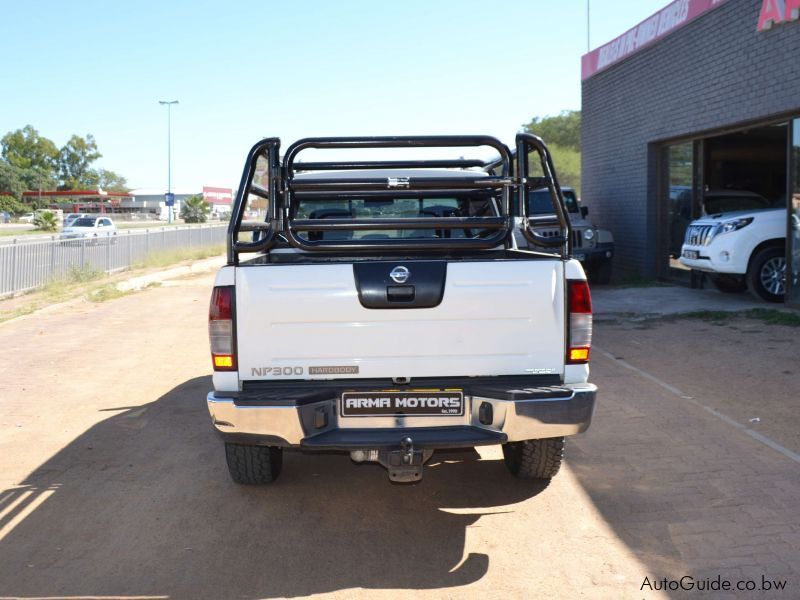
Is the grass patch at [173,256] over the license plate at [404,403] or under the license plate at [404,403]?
over

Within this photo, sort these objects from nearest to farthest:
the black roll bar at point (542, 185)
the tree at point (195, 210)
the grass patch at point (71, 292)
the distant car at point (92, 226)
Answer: the black roll bar at point (542, 185) → the grass patch at point (71, 292) → the distant car at point (92, 226) → the tree at point (195, 210)

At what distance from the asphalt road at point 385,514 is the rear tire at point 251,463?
0.32ft

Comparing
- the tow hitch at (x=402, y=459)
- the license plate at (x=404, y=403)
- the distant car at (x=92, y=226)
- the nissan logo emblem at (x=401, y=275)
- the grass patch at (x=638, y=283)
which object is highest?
the distant car at (x=92, y=226)

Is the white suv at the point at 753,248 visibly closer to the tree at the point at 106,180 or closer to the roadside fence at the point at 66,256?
the roadside fence at the point at 66,256

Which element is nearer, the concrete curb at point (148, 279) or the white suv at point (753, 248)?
the white suv at point (753, 248)

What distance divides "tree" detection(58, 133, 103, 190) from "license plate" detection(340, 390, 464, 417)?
128 metres

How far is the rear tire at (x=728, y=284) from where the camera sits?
50.4 ft

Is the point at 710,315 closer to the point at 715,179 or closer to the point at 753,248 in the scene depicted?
the point at 753,248

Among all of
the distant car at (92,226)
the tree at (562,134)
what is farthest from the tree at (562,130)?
the distant car at (92,226)

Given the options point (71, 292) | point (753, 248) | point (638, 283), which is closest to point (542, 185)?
point (753, 248)

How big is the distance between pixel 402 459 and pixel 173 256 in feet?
84.8

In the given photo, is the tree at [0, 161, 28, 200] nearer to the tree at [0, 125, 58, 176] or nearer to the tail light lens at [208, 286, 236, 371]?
the tree at [0, 125, 58, 176]

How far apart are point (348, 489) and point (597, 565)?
1827 mm

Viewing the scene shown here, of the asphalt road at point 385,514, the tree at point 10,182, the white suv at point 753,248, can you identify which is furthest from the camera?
the tree at point 10,182
